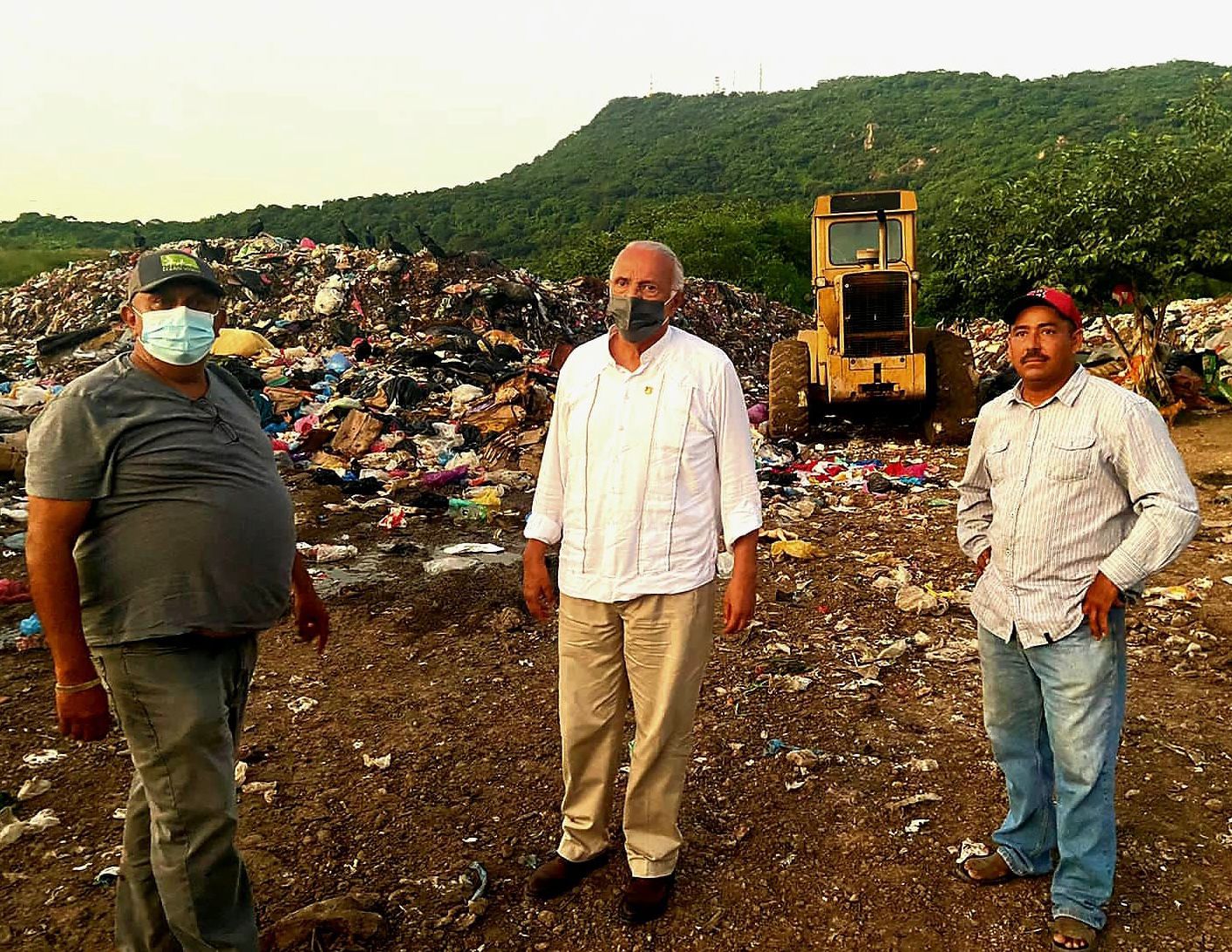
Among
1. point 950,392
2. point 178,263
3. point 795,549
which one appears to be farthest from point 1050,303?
point 950,392

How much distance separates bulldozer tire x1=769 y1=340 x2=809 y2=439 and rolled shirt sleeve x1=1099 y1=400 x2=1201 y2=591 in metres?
7.38

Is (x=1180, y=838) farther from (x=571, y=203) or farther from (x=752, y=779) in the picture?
(x=571, y=203)

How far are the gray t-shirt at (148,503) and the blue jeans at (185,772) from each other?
66mm

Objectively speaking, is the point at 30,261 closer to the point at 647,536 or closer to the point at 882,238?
the point at 882,238

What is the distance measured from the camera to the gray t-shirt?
1.92m

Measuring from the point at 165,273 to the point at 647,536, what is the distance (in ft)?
4.21

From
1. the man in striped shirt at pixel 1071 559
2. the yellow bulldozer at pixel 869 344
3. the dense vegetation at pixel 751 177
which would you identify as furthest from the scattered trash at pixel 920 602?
the dense vegetation at pixel 751 177

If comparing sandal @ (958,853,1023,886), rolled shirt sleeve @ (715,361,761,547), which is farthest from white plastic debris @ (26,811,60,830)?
sandal @ (958,853,1023,886)

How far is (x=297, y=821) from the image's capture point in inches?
123

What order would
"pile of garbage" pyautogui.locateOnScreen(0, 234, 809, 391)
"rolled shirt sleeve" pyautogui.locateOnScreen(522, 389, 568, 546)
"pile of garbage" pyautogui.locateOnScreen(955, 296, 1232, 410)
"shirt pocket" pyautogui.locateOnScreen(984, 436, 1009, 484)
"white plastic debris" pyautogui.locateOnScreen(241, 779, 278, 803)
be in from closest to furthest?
"shirt pocket" pyautogui.locateOnScreen(984, 436, 1009, 484), "rolled shirt sleeve" pyautogui.locateOnScreen(522, 389, 568, 546), "white plastic debris" pyautogui.locateOnScreen(241, 779, 278, 803), "pile of garbage" pyautogui.locateOnScreen(955, 296, 1232, 410), "pile of garbage" pyautogui.locateOnScreen(0, 234, 809, 391)

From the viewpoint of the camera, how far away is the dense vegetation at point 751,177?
100 feet

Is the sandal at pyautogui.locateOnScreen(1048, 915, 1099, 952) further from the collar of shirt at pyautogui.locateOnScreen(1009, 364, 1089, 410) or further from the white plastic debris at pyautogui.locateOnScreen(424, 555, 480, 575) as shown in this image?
the white plastic debris at pyautogui.locateOnScreen(424, 555, 480, 575)

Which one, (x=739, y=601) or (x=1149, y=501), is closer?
(x=1149, y=501)

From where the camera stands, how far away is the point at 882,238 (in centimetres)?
980
